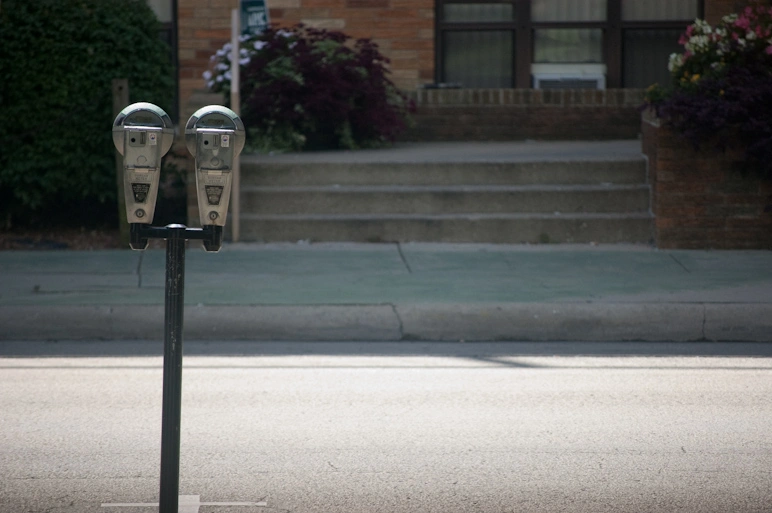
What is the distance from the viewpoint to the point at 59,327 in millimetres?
8195

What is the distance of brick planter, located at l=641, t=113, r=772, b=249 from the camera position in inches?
423

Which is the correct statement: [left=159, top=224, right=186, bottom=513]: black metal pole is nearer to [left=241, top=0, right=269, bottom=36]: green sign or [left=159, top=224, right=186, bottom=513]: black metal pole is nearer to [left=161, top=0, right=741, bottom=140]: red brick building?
[left=241, top=0, right=269, bottom=36]: green sign

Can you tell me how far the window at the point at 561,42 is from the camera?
1553cm

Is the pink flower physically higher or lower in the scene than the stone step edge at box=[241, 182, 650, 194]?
higher

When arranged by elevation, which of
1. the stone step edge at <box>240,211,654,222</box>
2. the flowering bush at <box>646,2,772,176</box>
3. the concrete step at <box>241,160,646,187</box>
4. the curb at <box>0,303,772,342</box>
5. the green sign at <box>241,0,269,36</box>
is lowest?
the curb at <box>0,303,772,342</box>

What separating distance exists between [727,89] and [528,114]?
4.33 m

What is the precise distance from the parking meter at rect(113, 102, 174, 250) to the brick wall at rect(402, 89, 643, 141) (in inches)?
424

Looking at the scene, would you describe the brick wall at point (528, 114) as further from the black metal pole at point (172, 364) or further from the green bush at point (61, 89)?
the black metal pole at point (172, 364)

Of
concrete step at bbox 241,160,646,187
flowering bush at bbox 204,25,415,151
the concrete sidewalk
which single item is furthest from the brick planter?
flowering bush at bbox 204,25,415,151

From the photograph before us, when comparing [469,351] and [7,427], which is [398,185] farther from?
[7,427]

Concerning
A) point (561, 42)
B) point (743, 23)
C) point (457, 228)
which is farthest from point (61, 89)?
point (561, 42)

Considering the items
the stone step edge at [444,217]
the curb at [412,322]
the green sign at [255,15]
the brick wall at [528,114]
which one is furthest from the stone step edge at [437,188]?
the curb at [412,322]

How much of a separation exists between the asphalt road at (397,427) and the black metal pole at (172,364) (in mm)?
585

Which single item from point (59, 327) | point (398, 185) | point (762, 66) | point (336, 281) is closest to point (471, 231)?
point (398, 185)
